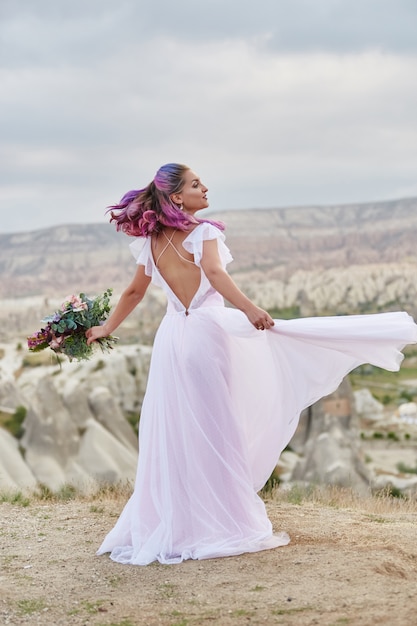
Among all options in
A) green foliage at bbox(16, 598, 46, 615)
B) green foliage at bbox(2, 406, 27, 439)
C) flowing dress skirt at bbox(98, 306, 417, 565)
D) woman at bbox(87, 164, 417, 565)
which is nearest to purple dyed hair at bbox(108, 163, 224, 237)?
woman at bbox(87, 164, 417, 565)

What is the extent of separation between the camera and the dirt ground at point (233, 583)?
4.60 m

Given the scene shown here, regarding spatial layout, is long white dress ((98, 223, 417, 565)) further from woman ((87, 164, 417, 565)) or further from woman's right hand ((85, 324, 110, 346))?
woman's right hand ((85, 324, 110, 346))

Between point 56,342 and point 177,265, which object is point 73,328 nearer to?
point 56,342

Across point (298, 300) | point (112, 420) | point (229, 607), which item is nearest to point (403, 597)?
point (229, 607)

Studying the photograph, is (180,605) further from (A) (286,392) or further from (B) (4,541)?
(B) (4,541)

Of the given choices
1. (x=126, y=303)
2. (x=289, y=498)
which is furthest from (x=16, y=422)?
(x=126, y=303)

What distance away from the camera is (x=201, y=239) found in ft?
18.3

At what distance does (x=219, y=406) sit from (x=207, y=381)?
18cm

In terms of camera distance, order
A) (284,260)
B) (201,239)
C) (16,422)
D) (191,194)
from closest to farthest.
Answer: (201,239), (191,194), (16,422), (284,260)

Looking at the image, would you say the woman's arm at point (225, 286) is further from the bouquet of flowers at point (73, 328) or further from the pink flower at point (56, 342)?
the pink flower at point (56, 342)

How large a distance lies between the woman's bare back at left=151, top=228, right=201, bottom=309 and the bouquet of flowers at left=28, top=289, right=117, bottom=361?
2.16 ft

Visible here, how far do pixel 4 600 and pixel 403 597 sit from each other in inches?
87.5

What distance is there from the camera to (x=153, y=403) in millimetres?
5891

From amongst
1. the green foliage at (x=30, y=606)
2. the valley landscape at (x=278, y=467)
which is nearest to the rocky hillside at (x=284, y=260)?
the valley landscape at (x=278, y=467)
